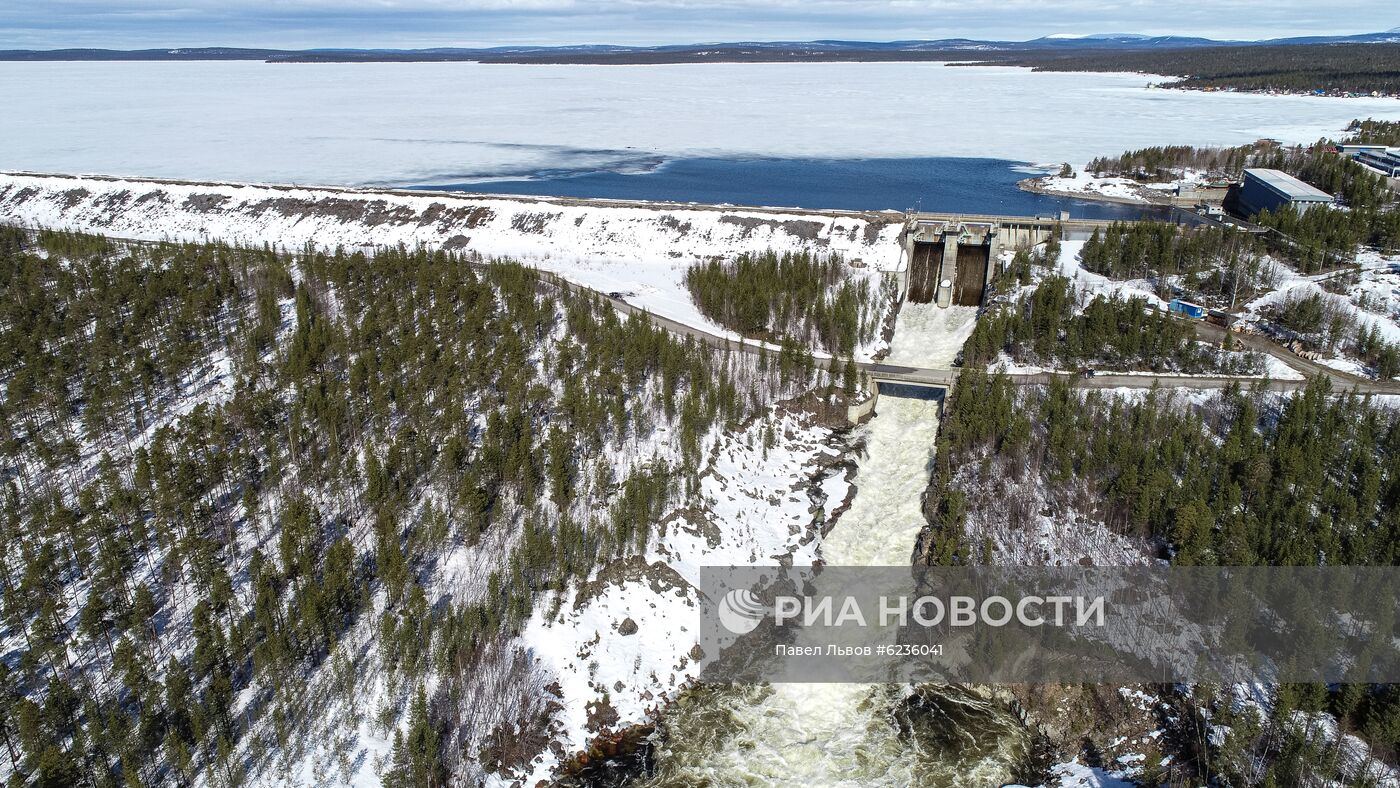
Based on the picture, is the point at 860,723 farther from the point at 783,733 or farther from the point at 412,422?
the point at 412,422

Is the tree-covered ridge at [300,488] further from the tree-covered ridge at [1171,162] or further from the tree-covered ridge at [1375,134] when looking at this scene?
the tree-covered ridge at [1375,134]

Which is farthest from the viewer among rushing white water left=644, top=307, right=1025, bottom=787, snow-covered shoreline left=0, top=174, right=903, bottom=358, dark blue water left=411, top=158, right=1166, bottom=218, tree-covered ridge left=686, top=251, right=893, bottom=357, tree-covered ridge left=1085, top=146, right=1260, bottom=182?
tree-covered ridge left=1085, top=146, right=1260, bottom=182

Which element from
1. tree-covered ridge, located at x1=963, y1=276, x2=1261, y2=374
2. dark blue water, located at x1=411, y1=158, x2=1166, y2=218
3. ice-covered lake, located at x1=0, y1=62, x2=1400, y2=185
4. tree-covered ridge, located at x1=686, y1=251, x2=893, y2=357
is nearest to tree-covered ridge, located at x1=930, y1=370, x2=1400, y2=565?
tree-covered ridge, located at x1=963, y1=276, x2=1261, y2=374

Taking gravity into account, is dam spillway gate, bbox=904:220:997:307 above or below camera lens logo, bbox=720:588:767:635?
above

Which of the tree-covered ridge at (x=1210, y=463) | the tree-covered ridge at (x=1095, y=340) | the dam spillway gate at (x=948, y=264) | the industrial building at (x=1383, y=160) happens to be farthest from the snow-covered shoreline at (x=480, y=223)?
the industrial building at (x=1383, y=160)

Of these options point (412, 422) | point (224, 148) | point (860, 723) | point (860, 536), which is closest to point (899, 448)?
point (860, 536)

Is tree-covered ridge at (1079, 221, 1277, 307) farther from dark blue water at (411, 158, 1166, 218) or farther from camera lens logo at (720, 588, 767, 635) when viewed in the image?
camera lens logo at (720, 588, 767, 635)
